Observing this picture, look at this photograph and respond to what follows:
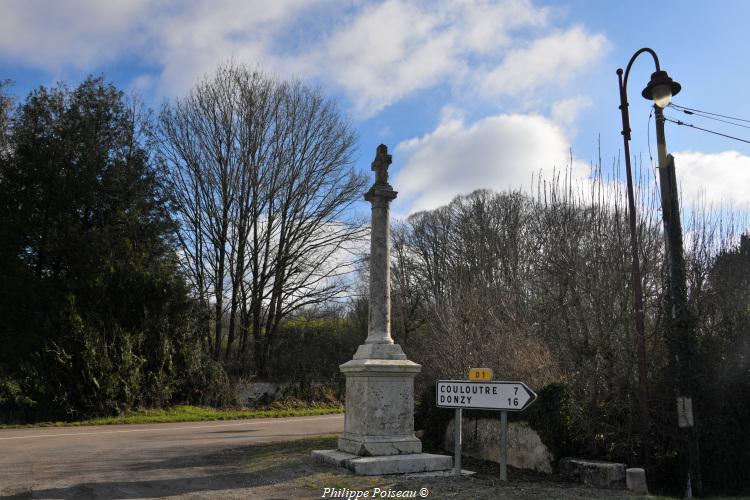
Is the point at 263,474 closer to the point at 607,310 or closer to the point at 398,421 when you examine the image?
the point at 398,421

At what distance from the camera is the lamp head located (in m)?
9.40

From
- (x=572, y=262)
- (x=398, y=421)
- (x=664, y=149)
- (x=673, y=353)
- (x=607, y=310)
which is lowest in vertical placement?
(x=398, y=421)

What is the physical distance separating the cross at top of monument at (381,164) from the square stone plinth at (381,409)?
3001 mm

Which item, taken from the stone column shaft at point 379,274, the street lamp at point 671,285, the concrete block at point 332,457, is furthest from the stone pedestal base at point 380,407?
the street lamp at point 671,285

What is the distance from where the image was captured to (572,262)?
12469 mm

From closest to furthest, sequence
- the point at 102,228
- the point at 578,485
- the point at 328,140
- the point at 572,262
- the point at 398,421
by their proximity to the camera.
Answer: the point at 578,485 → the point at 398,421 → the point at 572,262 → the point at 102,228 → the point at 328,140

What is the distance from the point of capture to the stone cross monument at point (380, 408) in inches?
326

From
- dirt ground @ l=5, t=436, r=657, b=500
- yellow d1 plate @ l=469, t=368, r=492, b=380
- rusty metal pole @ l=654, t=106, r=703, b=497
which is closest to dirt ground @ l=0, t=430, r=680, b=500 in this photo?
dirt ground @ l=5, t=436, r=657, b=500

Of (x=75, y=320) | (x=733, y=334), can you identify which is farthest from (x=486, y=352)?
(x=75, y=320)

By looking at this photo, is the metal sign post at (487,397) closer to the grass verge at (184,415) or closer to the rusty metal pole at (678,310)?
the rusty metal pole at (678,310)

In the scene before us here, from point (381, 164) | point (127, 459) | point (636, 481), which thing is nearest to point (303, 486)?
point (127, 459)

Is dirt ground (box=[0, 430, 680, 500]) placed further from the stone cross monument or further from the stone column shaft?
the stone column shaft

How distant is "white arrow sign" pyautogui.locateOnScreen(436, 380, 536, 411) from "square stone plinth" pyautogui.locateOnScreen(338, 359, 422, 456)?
90 centimetres

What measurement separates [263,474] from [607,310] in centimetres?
681
